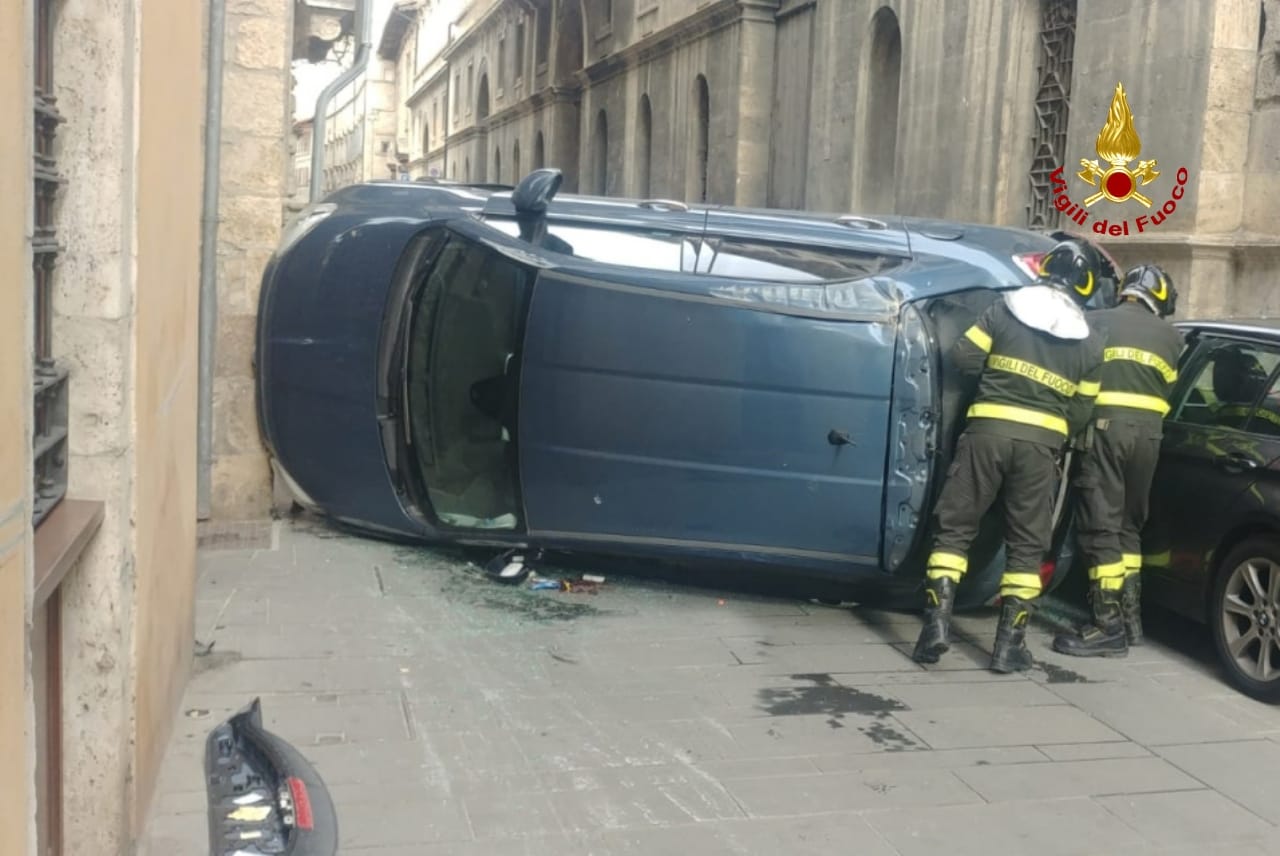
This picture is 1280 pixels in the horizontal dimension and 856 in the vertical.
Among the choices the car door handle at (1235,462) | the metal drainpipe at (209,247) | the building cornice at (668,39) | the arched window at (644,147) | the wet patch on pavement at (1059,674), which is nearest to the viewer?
the car door handle at (1235,462)

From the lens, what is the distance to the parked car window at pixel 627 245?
649 centimetres

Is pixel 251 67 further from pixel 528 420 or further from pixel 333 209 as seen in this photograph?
pixel 528 420

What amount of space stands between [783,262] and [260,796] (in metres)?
3.52

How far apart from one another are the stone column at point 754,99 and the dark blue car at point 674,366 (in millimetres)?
14692

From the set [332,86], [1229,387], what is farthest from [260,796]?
[332,86]

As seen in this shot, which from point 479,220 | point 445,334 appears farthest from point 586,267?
point 445,334

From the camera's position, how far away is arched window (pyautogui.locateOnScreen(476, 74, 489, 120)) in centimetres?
4538

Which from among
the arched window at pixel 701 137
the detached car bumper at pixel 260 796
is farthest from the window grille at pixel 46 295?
the arched window at pixel 701 137

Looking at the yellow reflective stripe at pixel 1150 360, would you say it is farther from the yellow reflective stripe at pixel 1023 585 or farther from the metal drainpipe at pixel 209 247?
the metal drainpipe at pixel 209 247

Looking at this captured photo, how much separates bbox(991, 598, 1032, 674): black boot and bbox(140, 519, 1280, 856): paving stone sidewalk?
0.09 metres

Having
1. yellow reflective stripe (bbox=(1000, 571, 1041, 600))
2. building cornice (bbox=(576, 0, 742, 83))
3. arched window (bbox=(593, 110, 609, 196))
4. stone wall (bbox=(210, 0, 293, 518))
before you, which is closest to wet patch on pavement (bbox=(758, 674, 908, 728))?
yellow reflective stripe (bbox=(1000, 571, 1041, 600))

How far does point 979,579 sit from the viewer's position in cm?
637

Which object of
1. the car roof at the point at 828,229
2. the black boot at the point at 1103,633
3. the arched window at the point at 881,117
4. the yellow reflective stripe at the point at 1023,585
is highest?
the arched window at the point at 881,117

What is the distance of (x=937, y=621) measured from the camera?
5926mm
